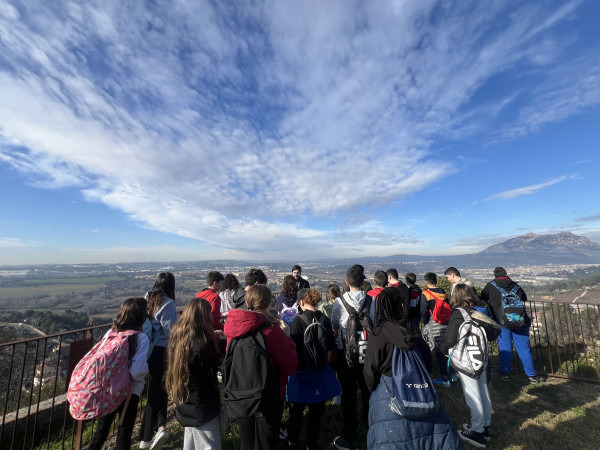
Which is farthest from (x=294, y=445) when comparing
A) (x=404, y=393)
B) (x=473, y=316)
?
(x=473, y=316)

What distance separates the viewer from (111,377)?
251cm

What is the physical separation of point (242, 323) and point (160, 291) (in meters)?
1.96

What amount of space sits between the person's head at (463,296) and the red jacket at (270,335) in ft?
8.23

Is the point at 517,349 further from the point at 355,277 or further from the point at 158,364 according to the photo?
the point at 158,364

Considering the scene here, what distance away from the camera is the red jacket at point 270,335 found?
2346mm

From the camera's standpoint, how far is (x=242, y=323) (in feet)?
7.73

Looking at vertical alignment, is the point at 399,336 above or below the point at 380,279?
below

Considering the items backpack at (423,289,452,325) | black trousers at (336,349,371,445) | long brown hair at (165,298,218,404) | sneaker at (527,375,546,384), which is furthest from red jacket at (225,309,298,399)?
sneaker at (527,375,546,384)

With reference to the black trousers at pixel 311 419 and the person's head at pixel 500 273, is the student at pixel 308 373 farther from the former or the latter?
the person's head at pixel 500 273

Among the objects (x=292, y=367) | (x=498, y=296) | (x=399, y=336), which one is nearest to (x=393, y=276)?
(x=498, y=296)

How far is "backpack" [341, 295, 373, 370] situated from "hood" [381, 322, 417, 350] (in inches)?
27.6

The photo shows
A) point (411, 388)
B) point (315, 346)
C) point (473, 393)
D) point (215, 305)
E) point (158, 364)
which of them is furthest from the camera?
point (215, 305)

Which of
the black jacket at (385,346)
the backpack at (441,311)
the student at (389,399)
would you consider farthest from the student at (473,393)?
the backpack at (441,311)

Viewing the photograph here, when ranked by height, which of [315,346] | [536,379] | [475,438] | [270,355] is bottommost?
[536,379]
